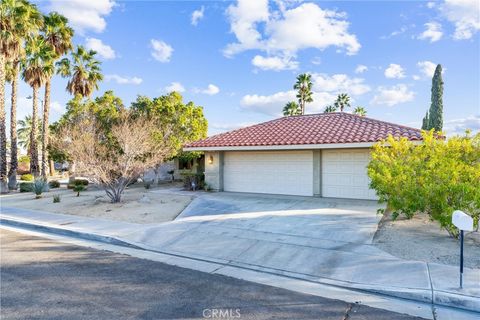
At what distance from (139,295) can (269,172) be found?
448 inches

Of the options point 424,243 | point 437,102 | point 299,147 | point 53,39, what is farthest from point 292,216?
point 437,102

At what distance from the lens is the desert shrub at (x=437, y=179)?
723 cm

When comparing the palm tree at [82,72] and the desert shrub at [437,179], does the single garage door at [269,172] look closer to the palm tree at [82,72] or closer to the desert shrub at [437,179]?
the desert shrub at [437,179]

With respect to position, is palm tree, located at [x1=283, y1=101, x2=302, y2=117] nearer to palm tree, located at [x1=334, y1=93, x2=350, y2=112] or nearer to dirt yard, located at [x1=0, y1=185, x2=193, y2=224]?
palm tree, located at [x1=334, y1=93, x2=350, y2=112]

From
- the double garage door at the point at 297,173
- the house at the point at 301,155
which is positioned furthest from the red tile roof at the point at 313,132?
the double garage door at the point at 297,173

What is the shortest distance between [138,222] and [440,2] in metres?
13.8

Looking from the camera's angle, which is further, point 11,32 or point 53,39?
point 53,39

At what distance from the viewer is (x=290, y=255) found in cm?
713

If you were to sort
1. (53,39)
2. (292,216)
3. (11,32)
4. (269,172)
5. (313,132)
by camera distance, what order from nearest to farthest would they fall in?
(292,216), (313,132), (269,172), (11,32), (53,39)

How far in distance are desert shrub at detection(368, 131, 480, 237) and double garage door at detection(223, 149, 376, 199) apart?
457 cm

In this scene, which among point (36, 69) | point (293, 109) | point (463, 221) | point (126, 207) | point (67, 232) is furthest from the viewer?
point (293, 109)

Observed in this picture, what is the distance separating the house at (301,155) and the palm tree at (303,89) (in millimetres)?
24410

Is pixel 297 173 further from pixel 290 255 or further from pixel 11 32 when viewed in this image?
pixel 11 32

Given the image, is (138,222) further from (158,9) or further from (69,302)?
(158,9)
